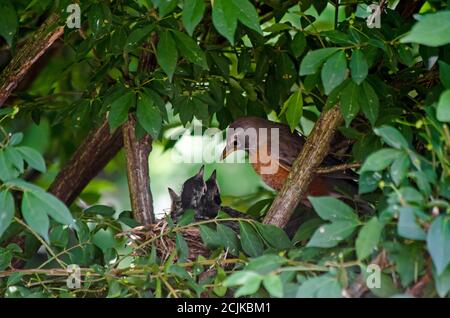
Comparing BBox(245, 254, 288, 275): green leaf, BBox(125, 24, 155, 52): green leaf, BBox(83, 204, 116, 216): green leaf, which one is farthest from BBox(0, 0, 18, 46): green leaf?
BBox(245, 254, 288, 275): green leaf

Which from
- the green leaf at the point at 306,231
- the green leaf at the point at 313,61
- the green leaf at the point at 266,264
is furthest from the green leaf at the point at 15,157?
the green leaf at the point at 306,231

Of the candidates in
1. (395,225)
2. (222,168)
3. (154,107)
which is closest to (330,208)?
(395,225)

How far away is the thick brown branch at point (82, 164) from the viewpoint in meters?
5.38

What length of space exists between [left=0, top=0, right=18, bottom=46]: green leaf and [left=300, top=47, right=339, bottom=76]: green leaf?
1.38 metres

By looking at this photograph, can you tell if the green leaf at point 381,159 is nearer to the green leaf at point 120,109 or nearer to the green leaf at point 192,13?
the green leaf at point 192,13

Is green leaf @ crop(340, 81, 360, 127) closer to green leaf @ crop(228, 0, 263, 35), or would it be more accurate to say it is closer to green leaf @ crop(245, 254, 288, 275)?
green leaf @ crop(228, 0, 263, 35)

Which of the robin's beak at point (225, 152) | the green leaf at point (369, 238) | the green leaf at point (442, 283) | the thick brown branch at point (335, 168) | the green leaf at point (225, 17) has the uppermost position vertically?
the green leaf at point (225, 17)

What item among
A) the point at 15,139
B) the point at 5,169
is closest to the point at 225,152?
the point at 15,139

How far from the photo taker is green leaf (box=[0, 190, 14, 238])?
118 inches

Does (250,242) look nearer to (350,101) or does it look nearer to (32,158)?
(350,101)

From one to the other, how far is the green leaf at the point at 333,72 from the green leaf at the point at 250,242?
843mm

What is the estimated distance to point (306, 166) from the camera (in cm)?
420

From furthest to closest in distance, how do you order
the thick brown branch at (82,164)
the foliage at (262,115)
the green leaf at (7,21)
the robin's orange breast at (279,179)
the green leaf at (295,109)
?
the thick brown branch at (82,164), the robin's orange breast at (279,179), the green leaf at (295,109), the green leaf at (7,21), the foliage at (262,115)
